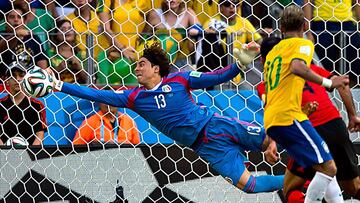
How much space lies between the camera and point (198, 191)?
8672 mm

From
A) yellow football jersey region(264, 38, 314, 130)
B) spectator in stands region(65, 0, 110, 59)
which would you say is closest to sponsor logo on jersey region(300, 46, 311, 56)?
yellow football jersey region(264, 38, 314, 130)

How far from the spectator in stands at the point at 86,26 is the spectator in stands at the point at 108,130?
Result: 515 mm

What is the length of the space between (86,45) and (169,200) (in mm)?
1431

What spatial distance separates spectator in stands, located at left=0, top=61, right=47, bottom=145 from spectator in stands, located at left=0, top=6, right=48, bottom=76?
90 mm

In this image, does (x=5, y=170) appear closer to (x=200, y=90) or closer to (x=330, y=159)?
(x=200, y=90)

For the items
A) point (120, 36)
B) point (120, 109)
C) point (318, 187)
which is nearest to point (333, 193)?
point (318, 187)

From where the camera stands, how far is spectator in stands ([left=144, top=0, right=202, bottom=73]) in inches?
350

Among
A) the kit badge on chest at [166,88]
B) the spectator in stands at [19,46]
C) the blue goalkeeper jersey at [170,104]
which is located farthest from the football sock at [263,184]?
the spectator in stands at [19,46]

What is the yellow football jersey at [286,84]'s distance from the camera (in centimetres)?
687

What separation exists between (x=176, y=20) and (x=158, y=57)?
3.00ft

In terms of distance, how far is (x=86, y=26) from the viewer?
29.8 feet

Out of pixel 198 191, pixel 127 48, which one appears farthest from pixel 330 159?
pixel 127 48

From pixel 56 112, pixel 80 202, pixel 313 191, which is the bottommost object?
pixel 80 202

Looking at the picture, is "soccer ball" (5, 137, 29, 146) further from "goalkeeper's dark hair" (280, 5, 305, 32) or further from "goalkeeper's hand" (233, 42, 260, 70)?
"goalkeeper's dark hair" (280, 5, 305, 32)
